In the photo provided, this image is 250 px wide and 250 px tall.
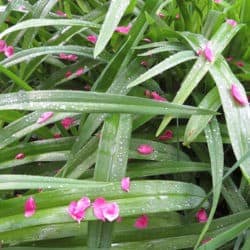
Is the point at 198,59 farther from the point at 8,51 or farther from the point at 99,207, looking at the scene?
the point at 8,51

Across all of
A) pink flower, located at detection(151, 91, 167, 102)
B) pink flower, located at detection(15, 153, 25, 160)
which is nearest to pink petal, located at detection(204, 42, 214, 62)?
pink flower, located at detection(151, 91, 167, 102)

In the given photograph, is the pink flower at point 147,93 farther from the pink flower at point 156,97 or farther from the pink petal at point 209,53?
the pink petal at point 209,53

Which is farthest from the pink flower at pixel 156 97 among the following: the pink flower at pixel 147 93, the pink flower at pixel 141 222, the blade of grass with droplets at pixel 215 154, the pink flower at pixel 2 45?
the pink flower at pixel 2 45

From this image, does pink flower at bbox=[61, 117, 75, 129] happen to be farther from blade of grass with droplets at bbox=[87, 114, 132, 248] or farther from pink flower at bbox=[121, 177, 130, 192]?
pink flower at bbox=[121, 177, 130, 192]

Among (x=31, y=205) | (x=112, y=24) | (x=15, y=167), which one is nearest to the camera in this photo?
(x=31, y=205)

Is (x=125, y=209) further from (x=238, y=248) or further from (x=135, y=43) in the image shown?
(x=135, y=43)

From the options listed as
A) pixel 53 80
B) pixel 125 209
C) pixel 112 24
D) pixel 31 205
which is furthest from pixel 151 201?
pixel 53 80

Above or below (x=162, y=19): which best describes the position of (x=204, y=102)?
below
